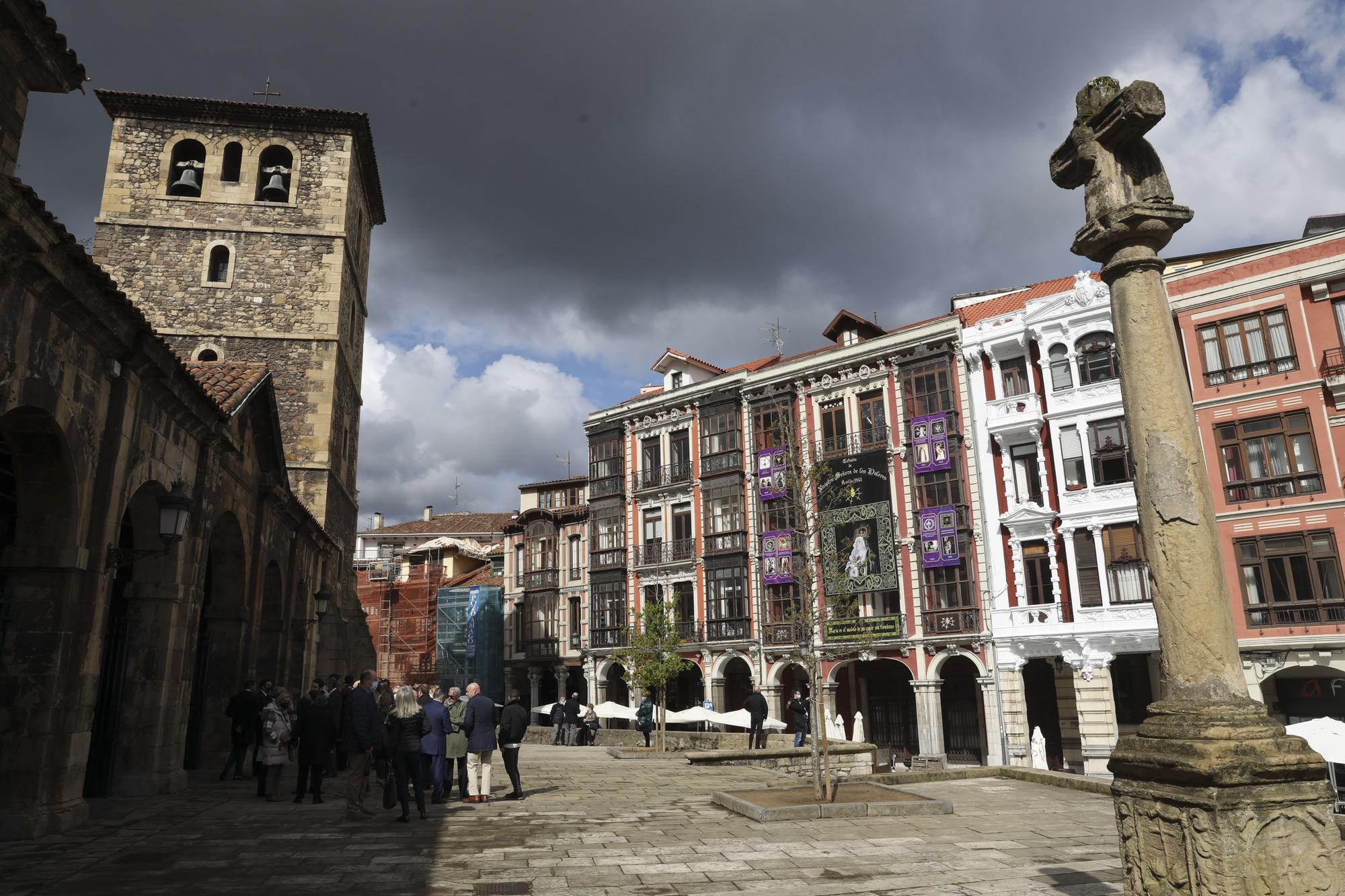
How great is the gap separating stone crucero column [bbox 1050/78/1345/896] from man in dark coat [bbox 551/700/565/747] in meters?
26.4

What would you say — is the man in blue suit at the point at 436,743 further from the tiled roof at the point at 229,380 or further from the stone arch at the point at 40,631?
the tiled roof at the point at 229,380

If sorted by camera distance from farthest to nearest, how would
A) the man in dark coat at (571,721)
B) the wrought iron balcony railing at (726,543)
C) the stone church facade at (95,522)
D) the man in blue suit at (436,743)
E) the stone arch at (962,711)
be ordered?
the wrought iron balcony railing at (726,543) < the stone arch at (962,711) < the man in dark coat at (571,721) < the man in blue suit at (436,743) < the stone church facade at (95,522)

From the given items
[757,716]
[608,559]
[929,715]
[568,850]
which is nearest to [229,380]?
[568,850]

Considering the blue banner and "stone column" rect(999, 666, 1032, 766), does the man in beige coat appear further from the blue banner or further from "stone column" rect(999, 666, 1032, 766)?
the blue banner

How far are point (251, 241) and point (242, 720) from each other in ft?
61.7

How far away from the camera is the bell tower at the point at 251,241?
2738 cm

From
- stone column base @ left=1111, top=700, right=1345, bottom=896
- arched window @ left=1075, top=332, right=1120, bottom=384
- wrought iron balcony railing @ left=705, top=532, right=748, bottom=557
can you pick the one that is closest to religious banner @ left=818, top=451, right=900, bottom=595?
wrought iron balcony railing @ left=705, top=532, right=748, bottom=557

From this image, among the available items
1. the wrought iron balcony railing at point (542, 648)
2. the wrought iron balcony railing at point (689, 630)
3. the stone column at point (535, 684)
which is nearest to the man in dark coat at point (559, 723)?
the wrought iron balcony railing at point (689, 630)

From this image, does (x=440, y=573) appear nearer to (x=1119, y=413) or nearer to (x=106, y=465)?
(x=1119, y=413)

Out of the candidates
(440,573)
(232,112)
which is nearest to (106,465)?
(232,112)

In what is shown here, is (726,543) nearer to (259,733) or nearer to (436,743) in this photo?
(436,743)

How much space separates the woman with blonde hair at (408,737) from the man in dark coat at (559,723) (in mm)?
19494

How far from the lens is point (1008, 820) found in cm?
1090

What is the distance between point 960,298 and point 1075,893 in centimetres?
3047
